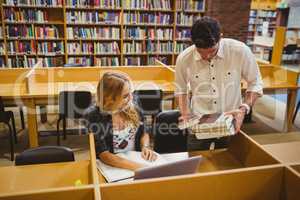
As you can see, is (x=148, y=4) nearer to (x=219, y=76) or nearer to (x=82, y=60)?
(x=82, y=60)

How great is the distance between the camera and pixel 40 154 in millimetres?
1844

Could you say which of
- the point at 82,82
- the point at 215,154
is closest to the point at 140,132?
the point at 215,154

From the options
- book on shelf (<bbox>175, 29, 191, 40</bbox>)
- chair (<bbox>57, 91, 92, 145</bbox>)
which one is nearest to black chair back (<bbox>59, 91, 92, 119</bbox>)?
chair (<bbox>57, 91, 92, 145</bbox>)

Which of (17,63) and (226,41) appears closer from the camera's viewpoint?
(226,41)

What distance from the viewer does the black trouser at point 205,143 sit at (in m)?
2.05

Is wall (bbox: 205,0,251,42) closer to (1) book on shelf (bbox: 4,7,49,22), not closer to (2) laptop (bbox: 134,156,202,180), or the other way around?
(1) book on shelf (bbox: 4,7,49,22)

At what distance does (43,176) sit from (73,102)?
76.0 inches

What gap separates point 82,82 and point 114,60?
2.21 m

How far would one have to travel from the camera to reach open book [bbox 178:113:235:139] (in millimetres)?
1761

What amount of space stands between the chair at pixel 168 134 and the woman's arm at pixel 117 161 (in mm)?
563

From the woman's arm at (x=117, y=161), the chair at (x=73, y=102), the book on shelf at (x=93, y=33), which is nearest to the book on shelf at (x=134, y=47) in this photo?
the book on shelf at (x=93, y=33)

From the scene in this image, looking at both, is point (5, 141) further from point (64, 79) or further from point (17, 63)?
point (17, 63)

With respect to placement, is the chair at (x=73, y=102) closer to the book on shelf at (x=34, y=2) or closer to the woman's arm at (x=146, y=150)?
the woman's arm at (x=146, y=150)

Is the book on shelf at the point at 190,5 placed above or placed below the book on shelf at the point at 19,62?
above
